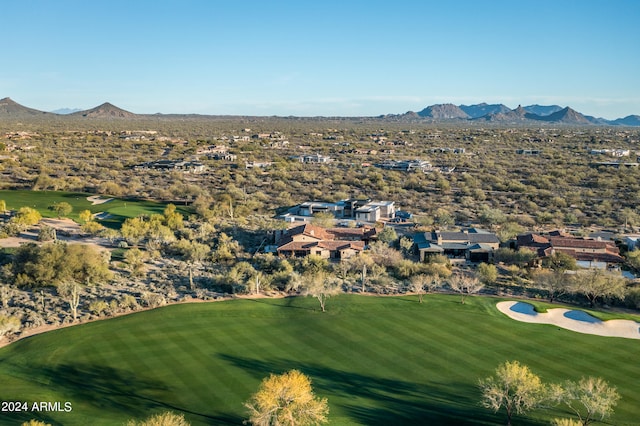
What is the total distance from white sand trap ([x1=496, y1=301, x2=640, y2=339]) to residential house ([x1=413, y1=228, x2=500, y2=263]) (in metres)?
12.0

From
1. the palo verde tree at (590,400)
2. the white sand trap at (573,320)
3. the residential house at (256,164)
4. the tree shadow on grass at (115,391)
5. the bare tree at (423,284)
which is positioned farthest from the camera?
the residential house at (256,164)

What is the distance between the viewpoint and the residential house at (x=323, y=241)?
47.4 metres

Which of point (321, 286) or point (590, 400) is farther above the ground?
point (590, 400)

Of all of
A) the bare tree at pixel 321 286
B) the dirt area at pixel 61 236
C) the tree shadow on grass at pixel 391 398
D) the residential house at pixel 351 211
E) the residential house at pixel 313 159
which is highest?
the residential house at pixel 313 159

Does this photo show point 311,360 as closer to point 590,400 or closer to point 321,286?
point 321,286

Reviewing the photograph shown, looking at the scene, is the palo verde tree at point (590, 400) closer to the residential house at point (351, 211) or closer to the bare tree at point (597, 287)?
the bare tree at point (597, 287)

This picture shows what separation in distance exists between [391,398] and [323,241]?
27463mm

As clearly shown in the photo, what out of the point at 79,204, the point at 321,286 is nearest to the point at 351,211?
the point at 321,286

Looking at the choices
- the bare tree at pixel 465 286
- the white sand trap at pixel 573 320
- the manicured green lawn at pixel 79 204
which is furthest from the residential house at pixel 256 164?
the white sand trap at pixel 573 320

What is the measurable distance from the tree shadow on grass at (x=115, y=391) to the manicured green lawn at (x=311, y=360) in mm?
60

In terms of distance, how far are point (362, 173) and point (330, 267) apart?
56.9m

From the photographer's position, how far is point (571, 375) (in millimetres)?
24719

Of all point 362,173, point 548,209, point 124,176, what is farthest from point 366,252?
point 124,176

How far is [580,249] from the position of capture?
46125 mm
